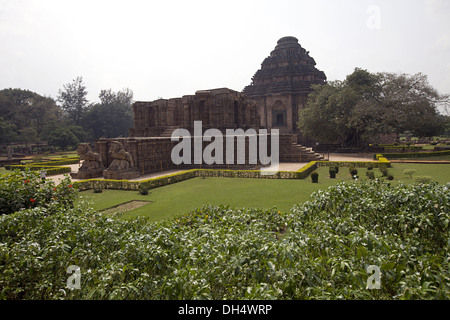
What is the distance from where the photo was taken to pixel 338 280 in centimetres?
342

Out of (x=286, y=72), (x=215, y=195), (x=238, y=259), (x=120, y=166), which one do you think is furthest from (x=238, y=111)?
(x=238, y=259)

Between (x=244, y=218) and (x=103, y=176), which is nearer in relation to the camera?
→ (x=244, y=218)

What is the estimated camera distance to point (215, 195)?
39.6 feet

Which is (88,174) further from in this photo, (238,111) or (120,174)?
(238,111)

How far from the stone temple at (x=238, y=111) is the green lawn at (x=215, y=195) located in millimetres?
4447

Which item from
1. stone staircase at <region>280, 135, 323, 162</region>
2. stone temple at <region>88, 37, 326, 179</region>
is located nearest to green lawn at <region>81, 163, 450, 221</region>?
stone temple at <region>88, 37, 326, 179</region>

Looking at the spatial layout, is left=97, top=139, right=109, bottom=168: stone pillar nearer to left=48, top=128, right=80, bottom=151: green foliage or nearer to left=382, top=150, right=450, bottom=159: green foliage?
left=48, top=128, right=80, bottom=151: green foliage

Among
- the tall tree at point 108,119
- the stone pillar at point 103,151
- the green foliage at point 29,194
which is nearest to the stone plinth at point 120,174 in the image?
the stone pillar at point 103,151

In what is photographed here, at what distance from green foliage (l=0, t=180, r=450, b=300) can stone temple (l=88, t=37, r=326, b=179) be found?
1289cm

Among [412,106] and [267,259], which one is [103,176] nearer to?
[267,259]

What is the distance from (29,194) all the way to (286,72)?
4005cm

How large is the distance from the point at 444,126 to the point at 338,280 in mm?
33661

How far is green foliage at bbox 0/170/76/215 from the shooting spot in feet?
20.9
